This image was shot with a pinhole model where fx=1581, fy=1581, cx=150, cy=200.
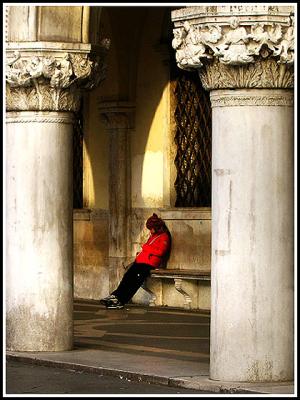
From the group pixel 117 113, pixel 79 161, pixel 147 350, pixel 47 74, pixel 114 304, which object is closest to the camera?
pixel 47 74

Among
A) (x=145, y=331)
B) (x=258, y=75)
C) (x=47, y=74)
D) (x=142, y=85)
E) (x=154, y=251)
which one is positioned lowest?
(x=145, y=331)

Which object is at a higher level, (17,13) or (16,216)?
(17,13)

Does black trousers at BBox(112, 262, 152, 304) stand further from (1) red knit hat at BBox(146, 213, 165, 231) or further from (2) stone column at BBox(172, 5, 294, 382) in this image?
(2) stone column at BBox(172, 5, 294, 382)

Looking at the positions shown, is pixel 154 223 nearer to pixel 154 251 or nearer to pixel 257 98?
pixel 154 251

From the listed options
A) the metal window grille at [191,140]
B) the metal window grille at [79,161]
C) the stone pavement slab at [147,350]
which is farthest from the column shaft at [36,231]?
the metal window grille at [79,161]

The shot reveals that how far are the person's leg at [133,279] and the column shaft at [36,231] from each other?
18.8 ft

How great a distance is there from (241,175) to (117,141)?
9787 millimetres

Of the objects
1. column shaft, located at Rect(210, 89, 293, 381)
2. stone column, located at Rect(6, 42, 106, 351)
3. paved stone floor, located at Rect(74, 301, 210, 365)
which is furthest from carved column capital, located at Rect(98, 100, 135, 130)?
column shaft, located at Rect(210, 89, 293, 381)

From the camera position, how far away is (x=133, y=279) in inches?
827

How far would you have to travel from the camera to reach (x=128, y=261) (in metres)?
22.1

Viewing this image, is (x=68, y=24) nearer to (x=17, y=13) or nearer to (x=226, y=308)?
(x=17, y=13)

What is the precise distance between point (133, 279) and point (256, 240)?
28.4 feet

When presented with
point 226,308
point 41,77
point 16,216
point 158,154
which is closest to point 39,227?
point 16,216

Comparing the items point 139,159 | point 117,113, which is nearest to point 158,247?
point 139,159
